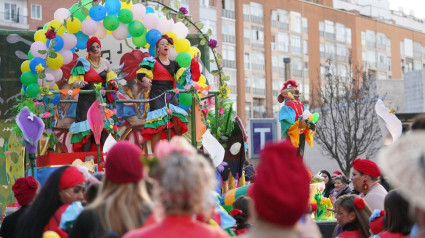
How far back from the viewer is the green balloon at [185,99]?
13.4 meters

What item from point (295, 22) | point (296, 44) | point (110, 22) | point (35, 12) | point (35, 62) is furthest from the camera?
point (296, 44)

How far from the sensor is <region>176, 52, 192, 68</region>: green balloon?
13.2 metres

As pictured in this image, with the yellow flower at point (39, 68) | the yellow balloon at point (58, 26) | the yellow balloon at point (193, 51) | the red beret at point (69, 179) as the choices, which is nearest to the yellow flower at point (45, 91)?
the yellow flower at point (39, 68)

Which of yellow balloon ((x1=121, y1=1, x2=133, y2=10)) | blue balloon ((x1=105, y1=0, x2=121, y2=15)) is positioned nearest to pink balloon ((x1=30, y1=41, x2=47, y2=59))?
blue balloon ((x1=105, y1=0, x2=121, y2=15))

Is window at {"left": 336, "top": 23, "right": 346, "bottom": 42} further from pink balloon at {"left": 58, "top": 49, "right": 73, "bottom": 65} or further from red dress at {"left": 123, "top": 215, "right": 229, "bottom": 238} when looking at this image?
red dress at {"left": 123, "top": 215, "right": 229, "bottom": 238}

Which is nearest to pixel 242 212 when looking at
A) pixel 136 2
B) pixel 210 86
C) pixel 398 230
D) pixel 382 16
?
pixel 398 230

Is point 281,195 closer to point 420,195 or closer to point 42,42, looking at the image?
point 420,195

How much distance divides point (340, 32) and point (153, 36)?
60657 millimetres

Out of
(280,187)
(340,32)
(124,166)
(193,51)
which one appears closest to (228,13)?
(340,32)

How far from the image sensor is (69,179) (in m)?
5.17

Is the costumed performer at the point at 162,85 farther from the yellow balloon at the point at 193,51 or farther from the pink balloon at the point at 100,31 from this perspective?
the pink balloon at the point at 100,31

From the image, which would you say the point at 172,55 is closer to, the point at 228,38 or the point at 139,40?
the point at 139,40

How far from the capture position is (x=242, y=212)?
21.0ft

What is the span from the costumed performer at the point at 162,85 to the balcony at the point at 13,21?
35.8m
